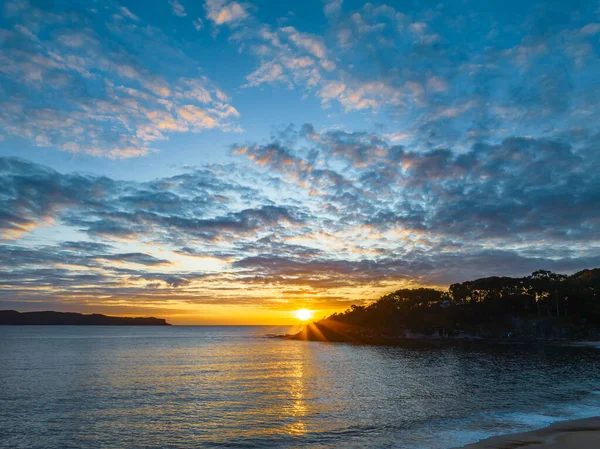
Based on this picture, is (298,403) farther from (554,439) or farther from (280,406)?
(554,439)

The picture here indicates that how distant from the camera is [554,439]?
85.7 feet

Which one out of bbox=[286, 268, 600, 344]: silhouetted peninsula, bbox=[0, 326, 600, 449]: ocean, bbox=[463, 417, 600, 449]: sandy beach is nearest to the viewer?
bbox=[463, 417, 600, 449]: sandy beach

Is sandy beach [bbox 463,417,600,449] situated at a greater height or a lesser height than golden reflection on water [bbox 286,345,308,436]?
greater

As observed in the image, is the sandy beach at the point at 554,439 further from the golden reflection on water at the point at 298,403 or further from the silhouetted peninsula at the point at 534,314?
the silhouetted peninsula at the point at 534,314

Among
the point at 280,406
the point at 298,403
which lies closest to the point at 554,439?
the point at 298,403

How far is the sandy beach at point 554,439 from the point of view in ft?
80.6

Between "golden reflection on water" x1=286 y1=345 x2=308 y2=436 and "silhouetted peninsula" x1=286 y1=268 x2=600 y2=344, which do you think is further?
"silhouetted peninsula" x1=286 y1=268 x2=600 y2=344

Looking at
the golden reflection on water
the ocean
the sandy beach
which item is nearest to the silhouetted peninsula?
the ocean

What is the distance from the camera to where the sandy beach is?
24.6 meters

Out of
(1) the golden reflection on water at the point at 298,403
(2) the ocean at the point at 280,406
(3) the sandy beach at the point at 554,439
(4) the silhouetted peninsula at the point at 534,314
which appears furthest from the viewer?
(4) the silhouetted peninsula at the point at 534,314

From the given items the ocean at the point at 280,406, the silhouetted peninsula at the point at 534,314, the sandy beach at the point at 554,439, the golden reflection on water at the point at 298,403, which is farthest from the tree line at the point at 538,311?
the sandy beach at the point at 554,439

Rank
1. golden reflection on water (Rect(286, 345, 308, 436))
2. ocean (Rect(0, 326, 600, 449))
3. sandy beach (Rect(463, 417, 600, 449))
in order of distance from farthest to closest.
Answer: golden reflection on water (Rect(286, 345, 308, 436)) < ocean (Rect(0, 326, 600, 449)) < sandy beach (Rect(463, 417, 600, 449))

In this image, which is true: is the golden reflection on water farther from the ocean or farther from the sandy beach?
the sandy beach

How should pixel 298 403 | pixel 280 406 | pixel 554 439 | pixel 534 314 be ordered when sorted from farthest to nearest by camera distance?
pixel 534 314, pixel 298 403, pixel 280 406, pixel 554 439
